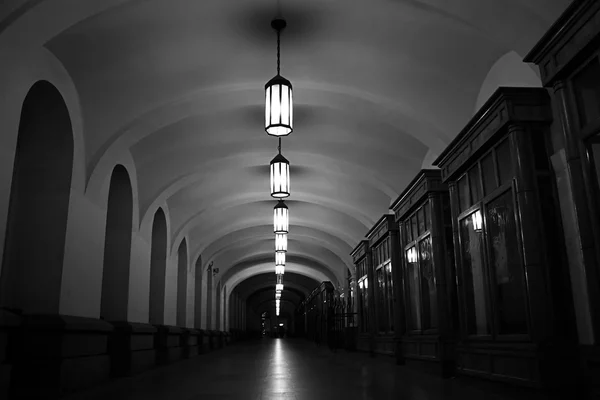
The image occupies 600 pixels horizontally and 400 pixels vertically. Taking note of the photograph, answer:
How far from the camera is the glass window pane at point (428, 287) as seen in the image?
8680 mm

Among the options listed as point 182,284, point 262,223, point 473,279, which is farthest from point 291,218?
point 473,279

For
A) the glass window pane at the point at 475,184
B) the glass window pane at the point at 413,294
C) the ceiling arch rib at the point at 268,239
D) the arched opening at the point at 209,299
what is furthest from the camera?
the arched opening at the point at 209,299

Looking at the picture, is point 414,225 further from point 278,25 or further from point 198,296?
point 198,296

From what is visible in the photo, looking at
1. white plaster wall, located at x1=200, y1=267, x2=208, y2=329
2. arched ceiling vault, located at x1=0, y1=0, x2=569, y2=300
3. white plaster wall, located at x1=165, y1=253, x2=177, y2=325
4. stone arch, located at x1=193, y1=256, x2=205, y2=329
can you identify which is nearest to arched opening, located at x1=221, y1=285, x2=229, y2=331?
white plaster wall, located at x1=200, y1=267, x2=208, y2=329

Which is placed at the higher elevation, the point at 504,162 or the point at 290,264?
the point at 290,264

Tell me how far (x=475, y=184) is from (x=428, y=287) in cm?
292

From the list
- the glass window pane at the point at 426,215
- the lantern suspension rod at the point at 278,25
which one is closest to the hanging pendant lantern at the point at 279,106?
the lantern suspension rod at the point at 278,25

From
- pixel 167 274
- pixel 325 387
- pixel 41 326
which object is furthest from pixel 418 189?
pixel 167 274

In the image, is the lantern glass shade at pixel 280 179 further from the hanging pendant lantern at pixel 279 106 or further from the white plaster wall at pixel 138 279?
the white plaster wall at pixel 138 279

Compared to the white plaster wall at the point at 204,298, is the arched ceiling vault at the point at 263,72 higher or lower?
higher

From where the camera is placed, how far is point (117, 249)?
394 inches

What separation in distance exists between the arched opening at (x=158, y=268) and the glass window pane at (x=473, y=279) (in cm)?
825

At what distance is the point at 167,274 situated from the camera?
45.0 feet

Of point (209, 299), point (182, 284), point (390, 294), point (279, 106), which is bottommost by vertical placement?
point (390, 294)
